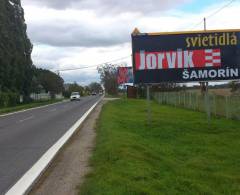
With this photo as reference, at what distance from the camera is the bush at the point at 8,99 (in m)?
63.8

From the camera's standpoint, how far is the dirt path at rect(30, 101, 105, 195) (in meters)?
8.99

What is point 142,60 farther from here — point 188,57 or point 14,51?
point 14,51

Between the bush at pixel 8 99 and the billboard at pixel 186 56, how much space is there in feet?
142

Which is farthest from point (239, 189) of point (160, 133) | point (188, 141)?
point (160, 133)

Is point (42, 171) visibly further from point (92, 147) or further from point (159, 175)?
point (92, 147)

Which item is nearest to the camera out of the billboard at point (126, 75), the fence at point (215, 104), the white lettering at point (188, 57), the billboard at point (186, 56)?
the billboard at point (186, 56)

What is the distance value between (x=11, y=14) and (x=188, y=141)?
60298mm

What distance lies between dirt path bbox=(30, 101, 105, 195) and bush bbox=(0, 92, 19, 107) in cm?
4891

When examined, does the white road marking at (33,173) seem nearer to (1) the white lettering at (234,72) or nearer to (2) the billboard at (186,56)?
(2) the billboard at (186,56)

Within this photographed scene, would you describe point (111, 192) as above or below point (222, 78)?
below

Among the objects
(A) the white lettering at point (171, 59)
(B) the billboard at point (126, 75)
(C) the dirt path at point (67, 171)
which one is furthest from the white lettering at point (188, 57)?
(B) the billboard at point (126, 75)

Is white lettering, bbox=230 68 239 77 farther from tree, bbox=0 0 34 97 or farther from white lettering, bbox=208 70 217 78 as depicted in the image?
tree, bbox=0 0 34 97

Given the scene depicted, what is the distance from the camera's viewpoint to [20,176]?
33.9 ft

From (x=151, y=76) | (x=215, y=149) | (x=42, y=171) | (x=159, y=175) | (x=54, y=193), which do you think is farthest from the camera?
(x=151, y=76)
